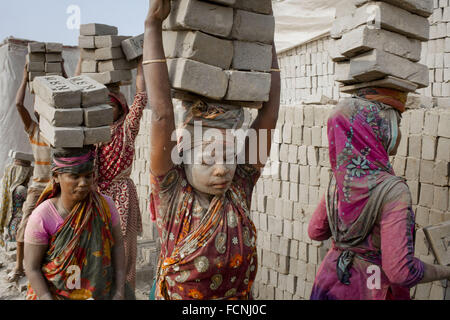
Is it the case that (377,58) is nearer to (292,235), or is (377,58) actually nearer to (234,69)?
(234,69)

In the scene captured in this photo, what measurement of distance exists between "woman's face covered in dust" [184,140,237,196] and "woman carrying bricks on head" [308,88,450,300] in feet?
2.13

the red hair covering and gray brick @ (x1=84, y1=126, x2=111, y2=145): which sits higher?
the red hair covering

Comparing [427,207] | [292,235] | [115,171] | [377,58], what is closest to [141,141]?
[115,171]

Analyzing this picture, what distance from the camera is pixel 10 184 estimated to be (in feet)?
23.4

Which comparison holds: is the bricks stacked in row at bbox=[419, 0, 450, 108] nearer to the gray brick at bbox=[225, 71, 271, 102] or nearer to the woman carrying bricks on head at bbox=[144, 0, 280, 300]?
the gray brick at bbox=[225, 71, 271, 102]

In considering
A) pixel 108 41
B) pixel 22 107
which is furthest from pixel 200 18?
pixel 22 107

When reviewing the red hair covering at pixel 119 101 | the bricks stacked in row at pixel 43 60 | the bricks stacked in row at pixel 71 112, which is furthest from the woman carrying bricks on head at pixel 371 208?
the bricks stacked in row at pixel 43 60

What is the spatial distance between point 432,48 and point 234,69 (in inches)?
313

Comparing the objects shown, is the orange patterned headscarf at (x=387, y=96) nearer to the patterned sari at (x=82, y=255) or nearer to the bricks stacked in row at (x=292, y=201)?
the bricks stacked in row at (x=292, y=201)

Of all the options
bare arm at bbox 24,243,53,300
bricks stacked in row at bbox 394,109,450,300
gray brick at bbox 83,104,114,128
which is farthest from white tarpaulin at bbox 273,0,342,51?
bare arm at bbox 24,243,53,300

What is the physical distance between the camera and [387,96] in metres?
2.36

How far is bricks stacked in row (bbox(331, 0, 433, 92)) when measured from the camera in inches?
88.8

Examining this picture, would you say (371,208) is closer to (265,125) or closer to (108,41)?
(265,125)

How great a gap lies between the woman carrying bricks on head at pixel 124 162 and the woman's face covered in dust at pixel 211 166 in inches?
73.0
